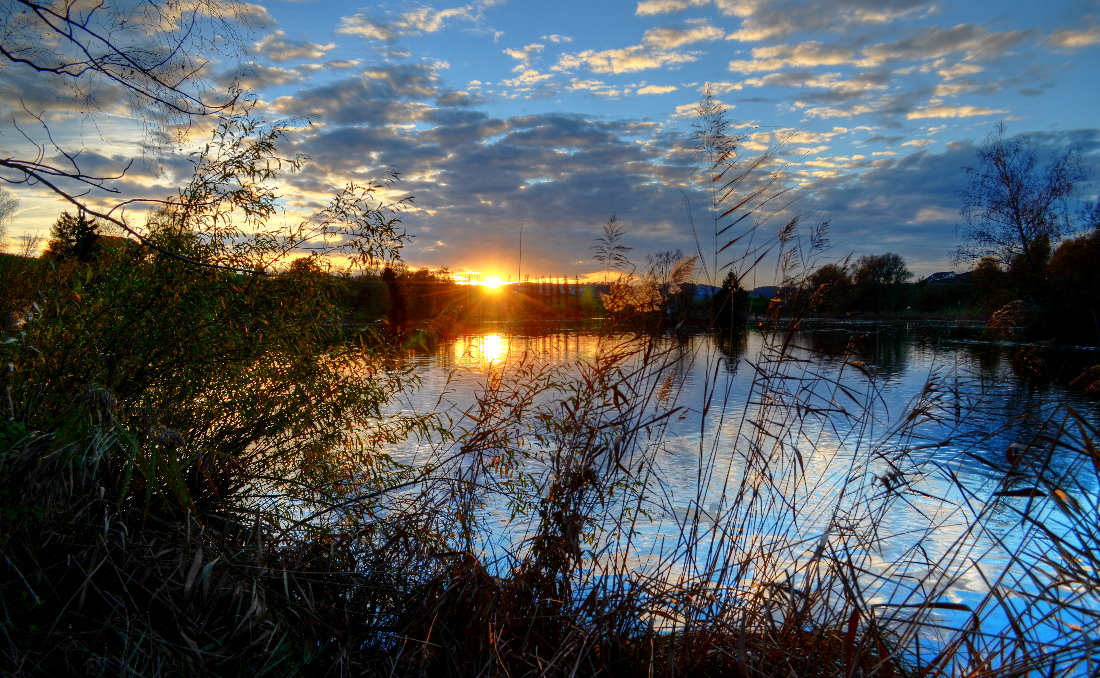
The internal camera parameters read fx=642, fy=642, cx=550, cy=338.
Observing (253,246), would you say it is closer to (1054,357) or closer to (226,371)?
(226,371)

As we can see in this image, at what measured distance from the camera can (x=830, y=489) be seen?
519 cm

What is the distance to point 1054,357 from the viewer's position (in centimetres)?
2105

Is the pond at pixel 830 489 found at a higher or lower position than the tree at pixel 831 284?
lower

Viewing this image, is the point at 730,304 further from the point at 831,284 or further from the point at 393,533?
the point at 393,533

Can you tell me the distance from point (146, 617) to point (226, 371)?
2973mm

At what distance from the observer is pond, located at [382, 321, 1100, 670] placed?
2.60 meters

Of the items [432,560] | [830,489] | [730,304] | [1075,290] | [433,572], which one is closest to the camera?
[433,572]

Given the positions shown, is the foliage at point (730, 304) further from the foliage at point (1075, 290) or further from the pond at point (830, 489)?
the foliage at point (1075, 290)

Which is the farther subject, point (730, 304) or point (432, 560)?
point (730, 304)

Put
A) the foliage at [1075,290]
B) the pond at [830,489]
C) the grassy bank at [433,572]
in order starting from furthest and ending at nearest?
the foliage at [1075,290] < the pond at [830,489] < the grassy bank at [433,572]

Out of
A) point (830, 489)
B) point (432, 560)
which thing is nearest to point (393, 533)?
point (432, 560)

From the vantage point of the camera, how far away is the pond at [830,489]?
2.60 meters

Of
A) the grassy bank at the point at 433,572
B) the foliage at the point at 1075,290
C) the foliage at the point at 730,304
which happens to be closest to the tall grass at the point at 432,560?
the grassy bank at the point at 433,572

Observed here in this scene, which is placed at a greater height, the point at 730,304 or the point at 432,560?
the point at 730,304
